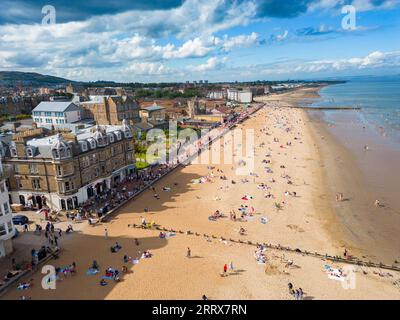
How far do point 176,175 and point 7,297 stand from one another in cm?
2748

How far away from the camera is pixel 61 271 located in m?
23.0

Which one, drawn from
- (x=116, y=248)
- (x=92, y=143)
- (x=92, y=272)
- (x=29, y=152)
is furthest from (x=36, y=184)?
(x=92, y=272)

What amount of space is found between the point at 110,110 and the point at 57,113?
9792 millimetres

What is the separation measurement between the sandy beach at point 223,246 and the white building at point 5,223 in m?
3.93

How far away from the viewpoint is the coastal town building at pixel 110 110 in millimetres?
65125

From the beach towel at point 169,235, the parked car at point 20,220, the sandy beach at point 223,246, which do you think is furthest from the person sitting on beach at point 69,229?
the beach towel at point 169,235

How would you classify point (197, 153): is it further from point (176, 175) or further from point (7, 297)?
point (7, 297)

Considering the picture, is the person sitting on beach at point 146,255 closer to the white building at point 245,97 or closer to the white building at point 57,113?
the white building at point 57,113

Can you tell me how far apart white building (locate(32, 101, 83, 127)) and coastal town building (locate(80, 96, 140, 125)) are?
228 cm

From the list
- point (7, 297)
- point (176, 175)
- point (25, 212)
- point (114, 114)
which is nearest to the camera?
point (7, 297)

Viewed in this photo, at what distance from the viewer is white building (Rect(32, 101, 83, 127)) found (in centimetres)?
6328
